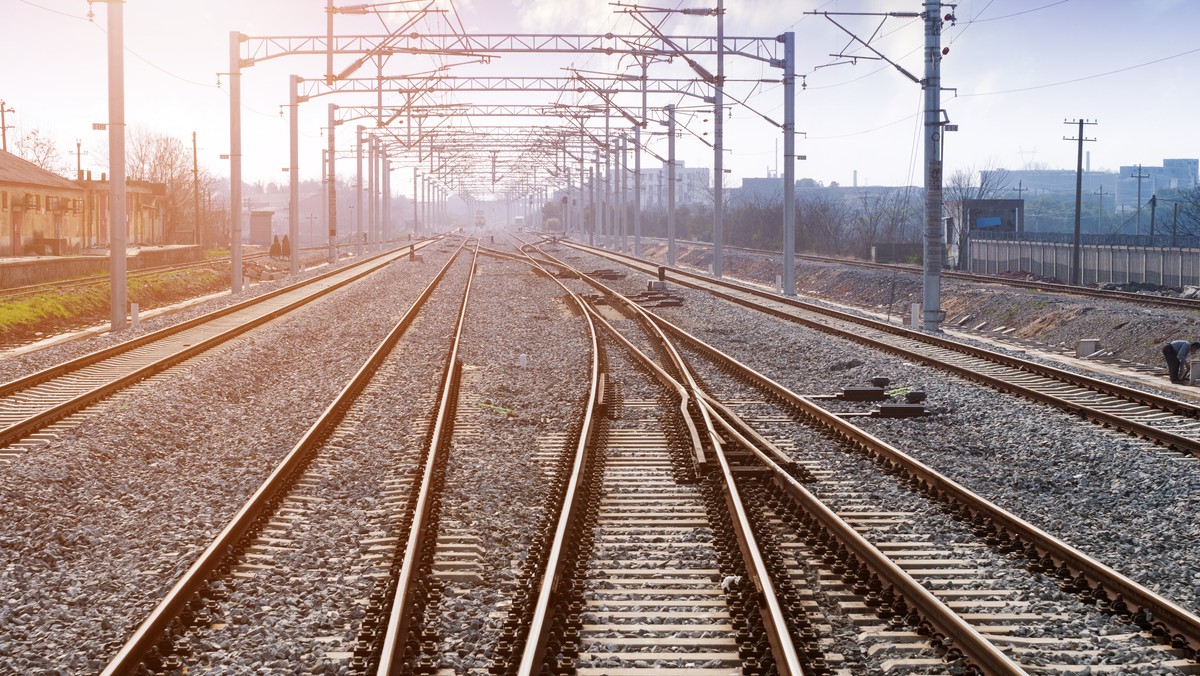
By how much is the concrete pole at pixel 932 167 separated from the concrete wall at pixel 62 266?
89.4 ft

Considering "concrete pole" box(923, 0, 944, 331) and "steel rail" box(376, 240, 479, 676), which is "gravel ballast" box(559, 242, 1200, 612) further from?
"concrete pole" box(923, 0, 944, 331)

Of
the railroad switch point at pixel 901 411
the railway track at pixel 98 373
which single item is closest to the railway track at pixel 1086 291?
the railroad switch point at pixel 901 411

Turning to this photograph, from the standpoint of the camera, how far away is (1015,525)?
8102 mm

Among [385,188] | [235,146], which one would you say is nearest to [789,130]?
[235,146]

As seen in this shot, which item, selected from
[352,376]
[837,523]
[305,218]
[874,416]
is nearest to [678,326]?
[352,376]

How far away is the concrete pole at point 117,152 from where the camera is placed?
23703 mm

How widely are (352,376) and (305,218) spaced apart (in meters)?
140

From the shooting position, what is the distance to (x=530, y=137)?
7644 centimetres

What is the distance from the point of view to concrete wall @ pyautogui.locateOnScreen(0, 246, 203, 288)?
116 feet

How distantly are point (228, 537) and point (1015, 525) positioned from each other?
5.52 m

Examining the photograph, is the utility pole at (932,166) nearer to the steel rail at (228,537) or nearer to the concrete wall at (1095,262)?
the steel rail at (228,537)

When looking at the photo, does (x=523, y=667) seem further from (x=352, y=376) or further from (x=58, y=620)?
(x=352, y=376)

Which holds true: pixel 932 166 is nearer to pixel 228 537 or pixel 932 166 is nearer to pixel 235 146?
pixel 228 537

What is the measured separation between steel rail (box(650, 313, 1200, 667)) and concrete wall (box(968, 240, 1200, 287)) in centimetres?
2805
